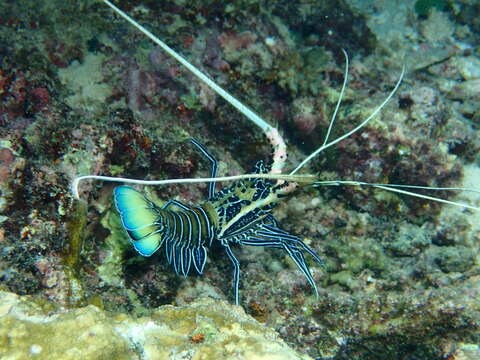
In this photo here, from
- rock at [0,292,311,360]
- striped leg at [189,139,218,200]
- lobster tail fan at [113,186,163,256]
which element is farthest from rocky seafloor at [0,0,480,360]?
lobster tail fan at [113,186,163,256]

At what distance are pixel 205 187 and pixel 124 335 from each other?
2.35 meters

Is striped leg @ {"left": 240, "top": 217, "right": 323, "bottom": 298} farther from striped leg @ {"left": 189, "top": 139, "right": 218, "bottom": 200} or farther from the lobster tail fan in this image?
the lobster tail fan

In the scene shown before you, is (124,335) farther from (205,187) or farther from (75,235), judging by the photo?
(205,187)

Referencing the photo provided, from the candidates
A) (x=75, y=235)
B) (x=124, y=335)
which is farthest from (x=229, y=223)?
(x=124, y=335)

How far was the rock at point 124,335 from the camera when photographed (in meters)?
1.88

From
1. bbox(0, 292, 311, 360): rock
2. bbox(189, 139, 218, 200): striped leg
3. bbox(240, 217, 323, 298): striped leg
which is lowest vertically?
bbox(0, 292, 311, 360): rock

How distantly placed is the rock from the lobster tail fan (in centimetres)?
86

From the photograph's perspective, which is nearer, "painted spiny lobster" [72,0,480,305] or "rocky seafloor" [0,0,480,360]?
"rocky seafloor" [0,0,480,360]

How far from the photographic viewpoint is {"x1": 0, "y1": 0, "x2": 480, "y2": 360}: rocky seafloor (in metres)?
2.37

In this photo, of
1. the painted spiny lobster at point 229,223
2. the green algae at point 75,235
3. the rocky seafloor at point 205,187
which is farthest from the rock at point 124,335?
the painted spiny lobster at point 229,223

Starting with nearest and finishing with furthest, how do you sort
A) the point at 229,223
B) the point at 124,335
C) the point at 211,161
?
the point at 124,335 < the point at 229,223 < the point at 211,161

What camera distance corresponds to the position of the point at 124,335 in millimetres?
2072

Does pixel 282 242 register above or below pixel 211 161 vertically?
below

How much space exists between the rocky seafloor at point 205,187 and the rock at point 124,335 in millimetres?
10
